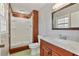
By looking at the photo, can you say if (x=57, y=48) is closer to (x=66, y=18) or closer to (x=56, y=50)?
(x=56, y=50)

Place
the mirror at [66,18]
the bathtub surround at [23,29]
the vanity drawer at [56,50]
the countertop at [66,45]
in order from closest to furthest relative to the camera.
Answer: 1. the countertop at [66,45]
2. the vanity drawer at [56,50]
3. the bathtub surround at [23,29]
4. the mirror at [66,18]

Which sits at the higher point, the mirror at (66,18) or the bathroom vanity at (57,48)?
the mirror at (66,18)

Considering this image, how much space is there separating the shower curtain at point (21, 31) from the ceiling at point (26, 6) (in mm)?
123

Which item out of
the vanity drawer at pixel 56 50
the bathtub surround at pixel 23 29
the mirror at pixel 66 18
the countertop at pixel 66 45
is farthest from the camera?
the mirror at pixel 66 18

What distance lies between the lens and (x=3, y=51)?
1394 mm

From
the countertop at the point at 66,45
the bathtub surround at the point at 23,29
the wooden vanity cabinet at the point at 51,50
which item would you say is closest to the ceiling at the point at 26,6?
the bathtub surround at the point at 23,29

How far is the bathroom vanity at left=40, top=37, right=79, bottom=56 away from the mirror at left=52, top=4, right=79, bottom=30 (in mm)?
319

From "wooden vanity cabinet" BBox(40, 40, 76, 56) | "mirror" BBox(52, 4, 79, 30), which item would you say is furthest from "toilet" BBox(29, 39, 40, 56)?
"mirror" BBox(52, 4, 79, 30)

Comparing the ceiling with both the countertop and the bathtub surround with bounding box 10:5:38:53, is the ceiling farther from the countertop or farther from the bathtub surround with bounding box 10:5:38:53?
the countertop

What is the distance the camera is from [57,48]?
1.47 m

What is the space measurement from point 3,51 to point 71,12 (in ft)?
3.89

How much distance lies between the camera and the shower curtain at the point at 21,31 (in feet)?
4.73

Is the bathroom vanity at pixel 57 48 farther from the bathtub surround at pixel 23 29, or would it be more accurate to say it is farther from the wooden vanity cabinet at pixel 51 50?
the bathtub surround at pixel 23 29

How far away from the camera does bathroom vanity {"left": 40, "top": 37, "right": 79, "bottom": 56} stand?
118 centimetres
